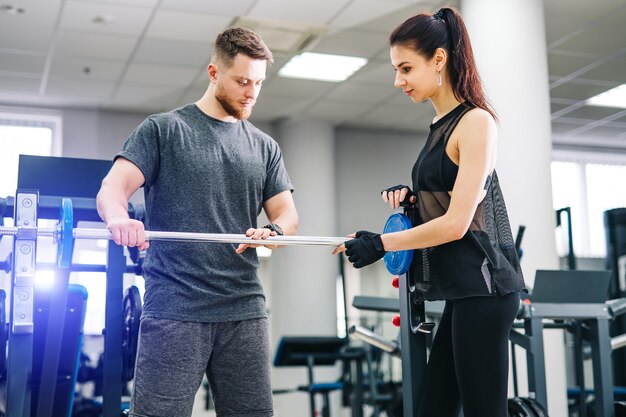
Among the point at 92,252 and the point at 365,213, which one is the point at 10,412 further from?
the point at 365,213

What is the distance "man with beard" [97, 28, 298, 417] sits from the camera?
75.3 inches

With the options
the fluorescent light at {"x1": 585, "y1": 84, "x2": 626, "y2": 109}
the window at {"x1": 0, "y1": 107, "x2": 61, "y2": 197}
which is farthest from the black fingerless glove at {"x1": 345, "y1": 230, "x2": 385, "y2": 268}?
the fluorescent light at {"x1": 585, "y1": 84, "x2": 626, "y2": 109}

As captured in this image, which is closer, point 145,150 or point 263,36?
point 145,150

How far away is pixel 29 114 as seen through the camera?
25.4 ft

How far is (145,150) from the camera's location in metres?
2.02

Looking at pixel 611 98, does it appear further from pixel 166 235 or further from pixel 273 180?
pixel 166 235

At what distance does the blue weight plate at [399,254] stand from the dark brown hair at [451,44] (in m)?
0.35

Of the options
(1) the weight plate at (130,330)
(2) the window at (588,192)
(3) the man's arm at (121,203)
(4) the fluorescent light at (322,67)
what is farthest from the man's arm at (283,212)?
(2) the window at (588,192)

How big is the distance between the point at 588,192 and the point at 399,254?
8033mm

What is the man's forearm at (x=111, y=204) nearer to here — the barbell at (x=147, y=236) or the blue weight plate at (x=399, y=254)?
the barbell at (x=147, y=236)

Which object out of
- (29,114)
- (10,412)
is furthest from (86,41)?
(10,412)

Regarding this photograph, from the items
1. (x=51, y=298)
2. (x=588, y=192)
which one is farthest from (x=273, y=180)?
(x=588, y=192)

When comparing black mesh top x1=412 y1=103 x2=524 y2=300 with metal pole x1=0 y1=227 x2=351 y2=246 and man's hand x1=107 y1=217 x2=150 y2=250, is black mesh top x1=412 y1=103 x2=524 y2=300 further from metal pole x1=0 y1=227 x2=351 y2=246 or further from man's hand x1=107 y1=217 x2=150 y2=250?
man's hand x1=107 y1=217 x2=150 y2=250

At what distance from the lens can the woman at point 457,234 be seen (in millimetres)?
1743
